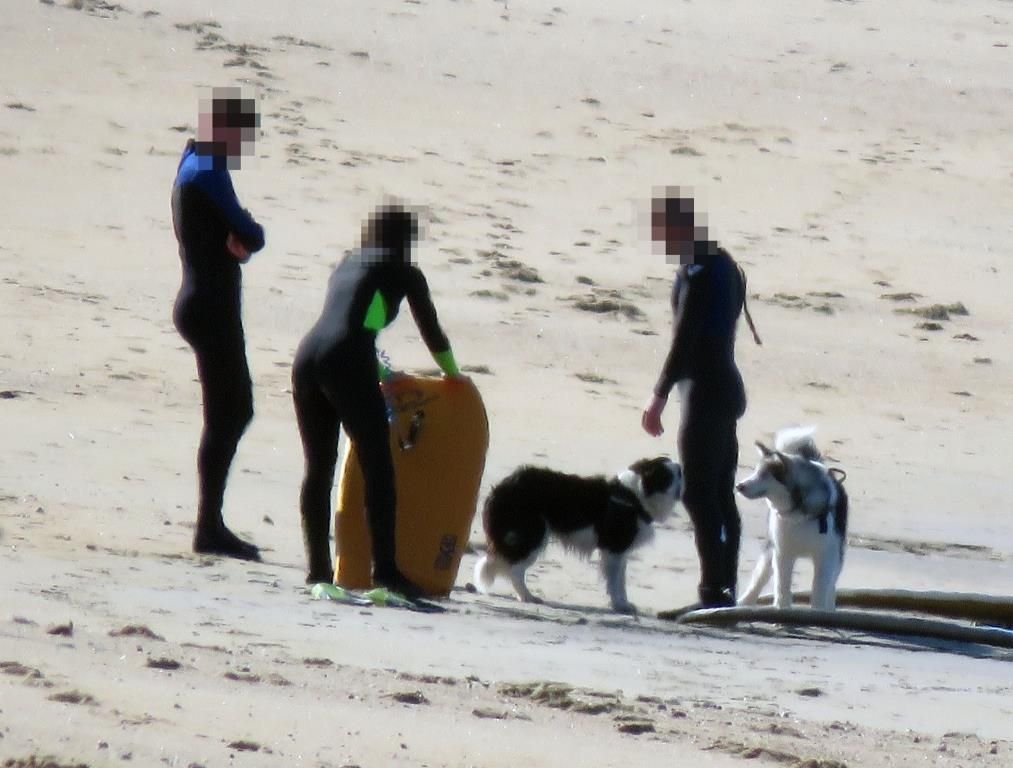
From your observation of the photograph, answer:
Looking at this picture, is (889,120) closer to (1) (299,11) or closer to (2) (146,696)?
(1) (299,11)

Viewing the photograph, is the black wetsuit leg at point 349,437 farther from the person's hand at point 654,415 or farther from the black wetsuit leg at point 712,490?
the black wetsuit leg at point 712,490

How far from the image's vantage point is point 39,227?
15602 millimetres

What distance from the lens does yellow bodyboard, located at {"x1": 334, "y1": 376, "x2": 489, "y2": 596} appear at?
768 cm

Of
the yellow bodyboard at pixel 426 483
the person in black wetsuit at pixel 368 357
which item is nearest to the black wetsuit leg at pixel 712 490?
the yellow bodyboard at pixel 426 483

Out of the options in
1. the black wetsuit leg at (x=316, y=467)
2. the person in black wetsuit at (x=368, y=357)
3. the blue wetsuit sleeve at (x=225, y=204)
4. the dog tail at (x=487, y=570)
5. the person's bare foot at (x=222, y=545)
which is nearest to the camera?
the person in black wetsuit at (x=368, y=357)

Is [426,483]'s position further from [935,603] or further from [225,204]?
[935,603]

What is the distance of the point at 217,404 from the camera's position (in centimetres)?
807

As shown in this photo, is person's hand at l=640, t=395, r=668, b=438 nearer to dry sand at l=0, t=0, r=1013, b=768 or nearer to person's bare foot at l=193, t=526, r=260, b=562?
dry sand at l=0, t=0, r=1013, b=768

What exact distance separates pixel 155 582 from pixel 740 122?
14.3m

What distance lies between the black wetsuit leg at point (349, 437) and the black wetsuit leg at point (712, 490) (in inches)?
45.5

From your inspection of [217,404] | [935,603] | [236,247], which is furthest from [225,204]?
[935,603]

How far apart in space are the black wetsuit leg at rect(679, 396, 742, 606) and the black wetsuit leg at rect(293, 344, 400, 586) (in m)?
1.15

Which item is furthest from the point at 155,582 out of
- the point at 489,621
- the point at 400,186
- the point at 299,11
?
the point at 299,11

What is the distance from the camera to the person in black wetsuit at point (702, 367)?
7.50m
